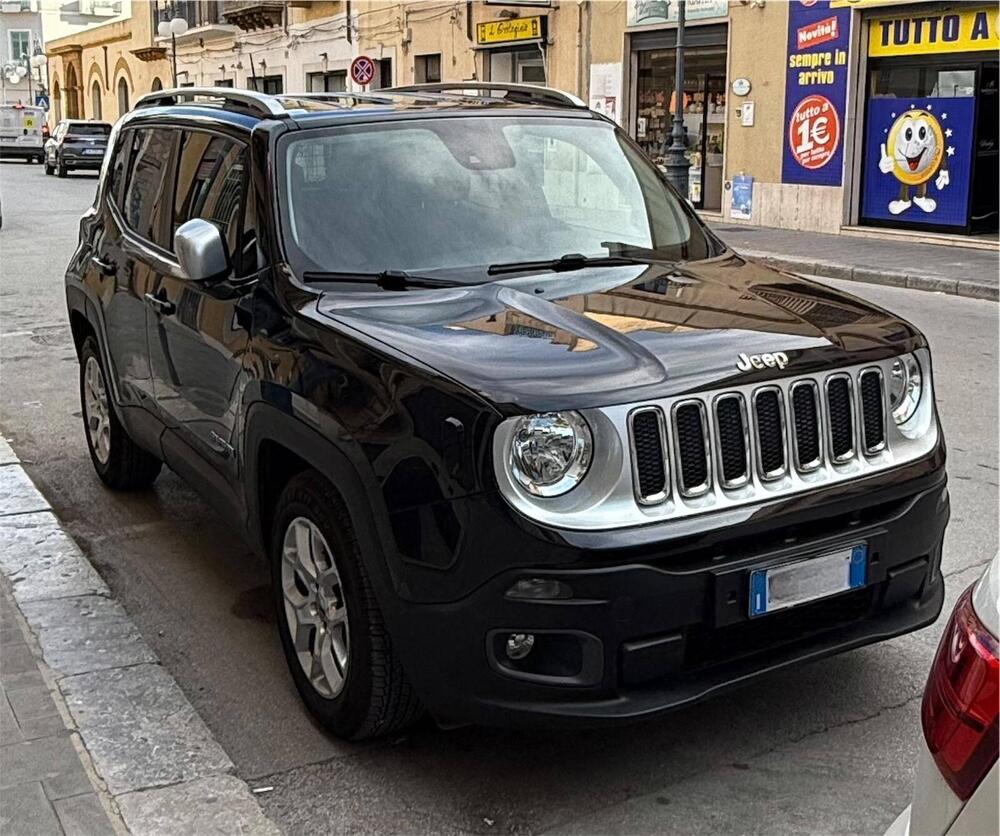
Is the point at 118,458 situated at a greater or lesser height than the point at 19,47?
lesser

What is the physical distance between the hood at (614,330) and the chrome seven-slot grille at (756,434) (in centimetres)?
5

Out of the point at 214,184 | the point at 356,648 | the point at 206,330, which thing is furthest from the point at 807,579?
the point at 214,184

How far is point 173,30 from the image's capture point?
4122 centimetres

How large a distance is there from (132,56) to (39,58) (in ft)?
71.5

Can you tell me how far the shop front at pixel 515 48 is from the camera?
2390 cm

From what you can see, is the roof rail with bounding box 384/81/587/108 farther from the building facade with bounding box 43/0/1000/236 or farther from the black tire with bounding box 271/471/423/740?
the building facade with bounding box 43/0/1000/236

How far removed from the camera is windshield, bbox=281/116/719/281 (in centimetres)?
403

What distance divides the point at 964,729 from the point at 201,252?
10.0 feet

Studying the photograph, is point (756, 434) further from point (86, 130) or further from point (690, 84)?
point (86, 130)

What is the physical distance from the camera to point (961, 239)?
16.4 m

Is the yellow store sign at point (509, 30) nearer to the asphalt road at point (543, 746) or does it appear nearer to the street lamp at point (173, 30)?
the street lamp at point (173, 30)

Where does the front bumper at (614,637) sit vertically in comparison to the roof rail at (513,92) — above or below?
below

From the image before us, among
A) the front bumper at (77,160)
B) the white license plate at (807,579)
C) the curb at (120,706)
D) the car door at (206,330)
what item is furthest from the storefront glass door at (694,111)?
the front bumper at (77,160)

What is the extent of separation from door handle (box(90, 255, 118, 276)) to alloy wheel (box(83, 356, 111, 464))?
49cm
